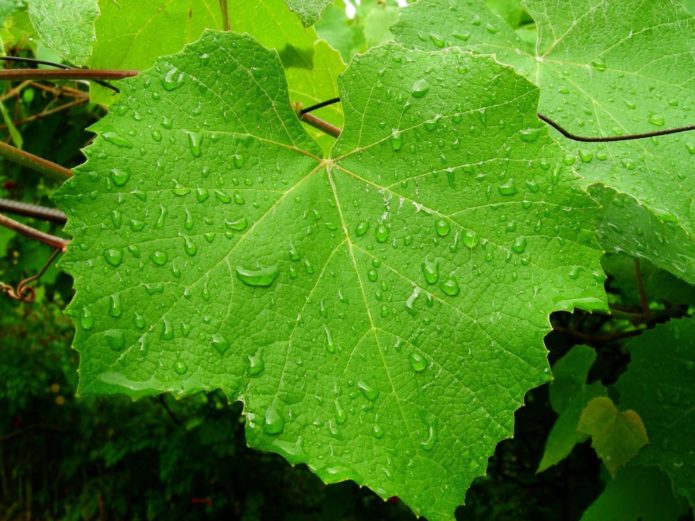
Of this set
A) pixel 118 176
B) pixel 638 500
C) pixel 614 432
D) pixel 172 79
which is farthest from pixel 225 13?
pixel 638 500

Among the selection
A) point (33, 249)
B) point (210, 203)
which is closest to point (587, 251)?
point (210, 203)

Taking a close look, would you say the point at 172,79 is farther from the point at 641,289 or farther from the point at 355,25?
the point at 355,25

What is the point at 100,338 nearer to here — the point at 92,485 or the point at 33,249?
the point at 33,249

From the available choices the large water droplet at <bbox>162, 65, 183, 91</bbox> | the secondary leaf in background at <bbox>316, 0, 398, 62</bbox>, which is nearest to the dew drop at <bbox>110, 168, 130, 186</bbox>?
the large water droplet at <bbox>162, 65, 183, 91</bbox>

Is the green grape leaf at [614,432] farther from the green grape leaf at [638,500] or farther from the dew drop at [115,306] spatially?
the dew drop at [115,306]

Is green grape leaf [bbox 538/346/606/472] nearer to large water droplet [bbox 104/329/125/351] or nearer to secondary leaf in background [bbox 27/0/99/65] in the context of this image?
large water droplet [bbox 104/329/125/351]
